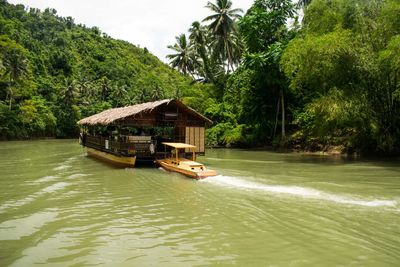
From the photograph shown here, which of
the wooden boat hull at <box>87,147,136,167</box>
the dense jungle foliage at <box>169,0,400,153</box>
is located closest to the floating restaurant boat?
the wooden boat hull at <box>87,147,136,167</box>

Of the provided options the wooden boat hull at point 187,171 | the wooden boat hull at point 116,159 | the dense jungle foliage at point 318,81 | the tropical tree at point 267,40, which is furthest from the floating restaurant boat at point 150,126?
the tropical tree at point 267,40

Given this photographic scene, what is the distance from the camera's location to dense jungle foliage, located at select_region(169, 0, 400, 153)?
2233 centimetres

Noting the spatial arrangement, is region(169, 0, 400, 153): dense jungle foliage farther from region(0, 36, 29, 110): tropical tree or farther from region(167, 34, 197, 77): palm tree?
region(0, 36, 29, 110): tropical tree

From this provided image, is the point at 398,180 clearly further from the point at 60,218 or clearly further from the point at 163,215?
the point at 60,218

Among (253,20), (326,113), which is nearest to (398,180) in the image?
(326,113)

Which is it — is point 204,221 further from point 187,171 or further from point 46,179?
point 46,179

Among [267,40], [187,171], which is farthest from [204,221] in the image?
[267,40]

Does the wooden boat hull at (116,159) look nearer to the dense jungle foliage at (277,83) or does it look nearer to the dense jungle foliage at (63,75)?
the dense jungle foliage at (277,83)

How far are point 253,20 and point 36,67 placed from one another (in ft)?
178

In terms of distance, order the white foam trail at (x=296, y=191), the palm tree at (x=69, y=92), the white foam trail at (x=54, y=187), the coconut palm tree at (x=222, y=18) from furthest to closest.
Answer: the palm tree at (x=69, y=92) < the coconut palm tree at (x=222, y=18) < the white foam trail at (x=54, y=187) < the white foam trail at (x=296, y=191)

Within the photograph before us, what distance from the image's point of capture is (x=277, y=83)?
1291 inches

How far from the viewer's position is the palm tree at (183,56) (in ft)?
182

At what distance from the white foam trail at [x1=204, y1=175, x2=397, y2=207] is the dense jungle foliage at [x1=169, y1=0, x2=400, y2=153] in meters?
10.1

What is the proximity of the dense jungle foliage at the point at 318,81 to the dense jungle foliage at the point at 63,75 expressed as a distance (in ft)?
42.0
